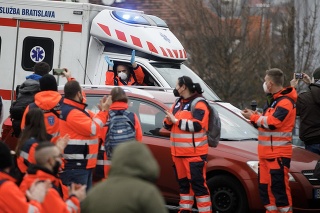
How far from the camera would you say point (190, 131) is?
10.5m

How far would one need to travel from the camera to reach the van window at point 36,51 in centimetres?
1472

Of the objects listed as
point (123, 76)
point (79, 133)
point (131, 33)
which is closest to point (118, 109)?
point (79, 133)

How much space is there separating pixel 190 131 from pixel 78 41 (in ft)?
14.9

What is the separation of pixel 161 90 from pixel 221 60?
464 inches

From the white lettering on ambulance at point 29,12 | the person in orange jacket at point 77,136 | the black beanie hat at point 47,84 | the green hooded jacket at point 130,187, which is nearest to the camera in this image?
the green hooded jacket at point 130,187

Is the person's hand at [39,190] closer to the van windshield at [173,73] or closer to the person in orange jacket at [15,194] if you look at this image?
the person in orange jacket at [15,194]

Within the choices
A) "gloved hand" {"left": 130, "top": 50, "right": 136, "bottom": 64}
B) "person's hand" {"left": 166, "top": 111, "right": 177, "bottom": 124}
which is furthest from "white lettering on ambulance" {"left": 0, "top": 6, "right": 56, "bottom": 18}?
"person's hand" {"left": 166, "top": 111, "right": 177, "bottom": 124}

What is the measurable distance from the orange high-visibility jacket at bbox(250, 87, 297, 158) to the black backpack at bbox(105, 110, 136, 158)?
58.0 inches


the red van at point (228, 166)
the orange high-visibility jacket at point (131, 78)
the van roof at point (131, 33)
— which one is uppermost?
the van roof at point (131, 33)

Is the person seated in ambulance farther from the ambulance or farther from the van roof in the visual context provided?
the van roof

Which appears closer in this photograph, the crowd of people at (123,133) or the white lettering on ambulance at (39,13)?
the crowd of people at (123,133)

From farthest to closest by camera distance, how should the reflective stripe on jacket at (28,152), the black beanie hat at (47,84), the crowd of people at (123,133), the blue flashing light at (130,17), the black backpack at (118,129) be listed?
the blue flashing light at (130,17) < the black beanie hat at (47,84) < the black backpack at (118,129) < the crowd of people at (123,133) < the reflective stripe on jacket at (28,152)

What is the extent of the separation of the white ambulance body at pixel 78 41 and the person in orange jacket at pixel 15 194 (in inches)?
280

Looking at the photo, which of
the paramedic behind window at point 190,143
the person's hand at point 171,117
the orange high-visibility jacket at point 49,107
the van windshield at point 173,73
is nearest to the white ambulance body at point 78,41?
the van windshield at point 173,73
